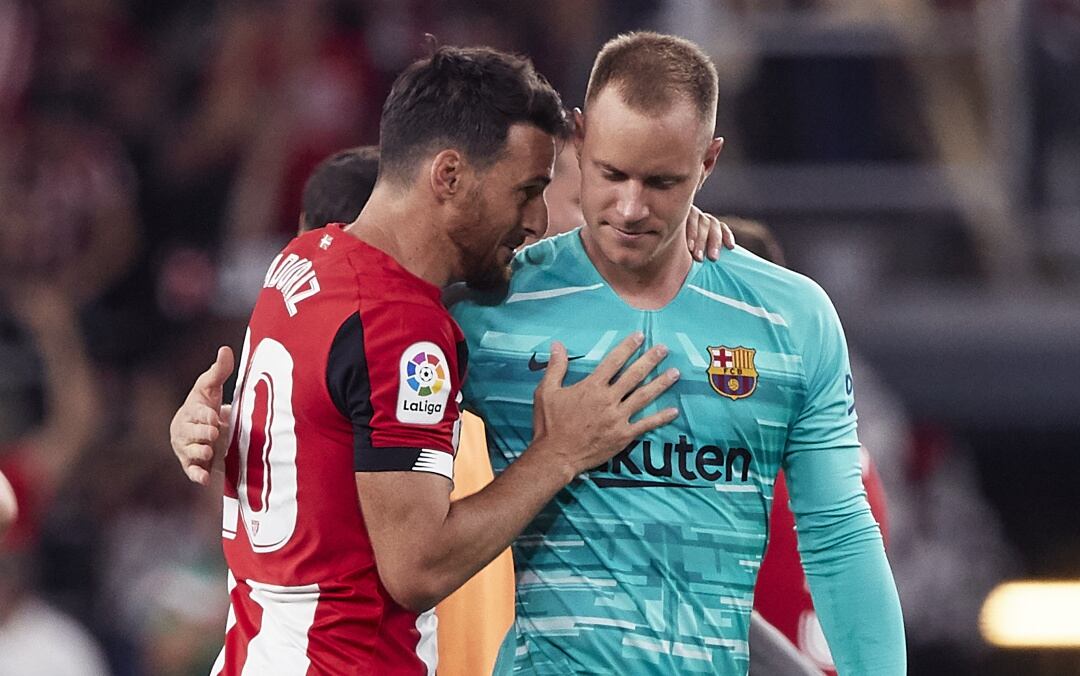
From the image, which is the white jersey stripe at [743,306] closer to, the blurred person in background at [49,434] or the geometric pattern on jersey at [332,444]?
the geometric pattern on jersey at [332,444]

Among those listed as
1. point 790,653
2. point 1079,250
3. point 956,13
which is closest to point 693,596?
point 790,653

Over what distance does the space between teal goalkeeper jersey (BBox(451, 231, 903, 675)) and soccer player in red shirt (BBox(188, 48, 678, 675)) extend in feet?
0.22

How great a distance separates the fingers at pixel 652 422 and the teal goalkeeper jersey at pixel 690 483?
0.03 metres

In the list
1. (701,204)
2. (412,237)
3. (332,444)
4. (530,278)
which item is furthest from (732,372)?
(701,204)

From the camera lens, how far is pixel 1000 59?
751cm

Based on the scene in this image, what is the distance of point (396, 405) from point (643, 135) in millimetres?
609

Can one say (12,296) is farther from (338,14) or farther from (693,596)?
(693,596)

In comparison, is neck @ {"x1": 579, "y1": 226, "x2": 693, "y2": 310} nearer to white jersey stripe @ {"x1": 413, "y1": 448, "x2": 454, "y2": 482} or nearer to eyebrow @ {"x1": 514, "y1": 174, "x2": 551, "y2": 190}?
eyebrow @ {"x1": 514, "y1": 174, "x2": 551, "y2": 190}

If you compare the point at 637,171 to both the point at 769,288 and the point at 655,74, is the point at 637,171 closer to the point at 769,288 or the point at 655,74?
the point at 655,74

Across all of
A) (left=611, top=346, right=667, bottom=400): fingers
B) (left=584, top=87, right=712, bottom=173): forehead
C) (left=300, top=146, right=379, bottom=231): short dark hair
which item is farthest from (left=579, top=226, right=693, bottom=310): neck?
(left=300, top=146, right=379, bottom=231): short dark hair

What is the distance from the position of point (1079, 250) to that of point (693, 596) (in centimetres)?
491

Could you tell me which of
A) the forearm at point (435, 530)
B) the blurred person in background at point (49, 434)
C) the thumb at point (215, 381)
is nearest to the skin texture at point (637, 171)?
the forearm at point (435, 530)

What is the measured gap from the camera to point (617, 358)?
9.73 ft

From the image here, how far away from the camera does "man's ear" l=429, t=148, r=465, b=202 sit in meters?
2.91
